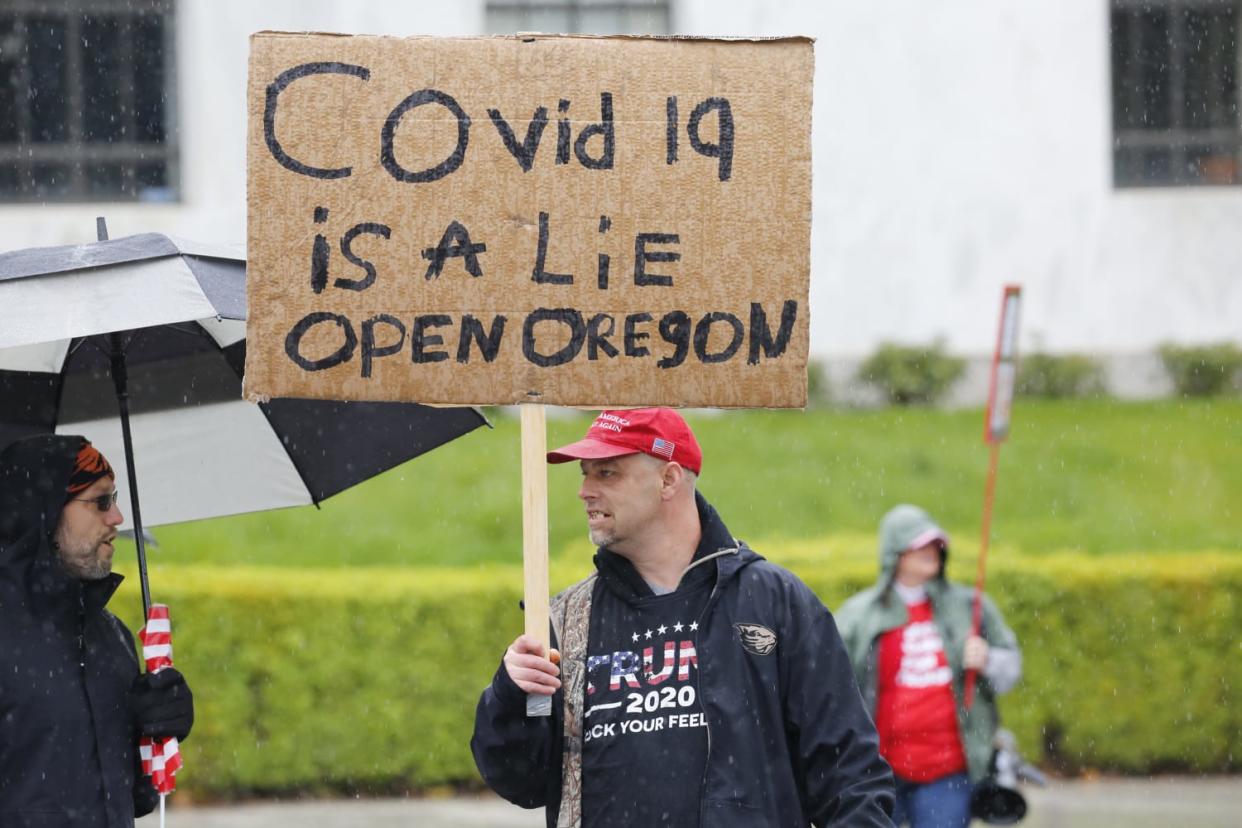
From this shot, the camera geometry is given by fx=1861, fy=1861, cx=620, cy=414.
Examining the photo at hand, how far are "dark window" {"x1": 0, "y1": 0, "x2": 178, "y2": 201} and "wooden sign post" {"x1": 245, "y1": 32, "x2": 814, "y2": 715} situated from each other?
1291 centimetres

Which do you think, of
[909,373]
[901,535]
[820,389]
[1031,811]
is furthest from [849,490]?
[901,535]

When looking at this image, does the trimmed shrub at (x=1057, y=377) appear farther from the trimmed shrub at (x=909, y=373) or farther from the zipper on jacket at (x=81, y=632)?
the zipper on jacket at (x=81, y=632)

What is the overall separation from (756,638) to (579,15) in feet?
43.3

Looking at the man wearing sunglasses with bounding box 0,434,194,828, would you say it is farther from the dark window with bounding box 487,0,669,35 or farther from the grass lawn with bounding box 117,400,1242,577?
the dark window with bounding box 487,0,669,35

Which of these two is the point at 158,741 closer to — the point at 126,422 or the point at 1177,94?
the point at 126,422

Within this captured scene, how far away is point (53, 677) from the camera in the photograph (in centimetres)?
427

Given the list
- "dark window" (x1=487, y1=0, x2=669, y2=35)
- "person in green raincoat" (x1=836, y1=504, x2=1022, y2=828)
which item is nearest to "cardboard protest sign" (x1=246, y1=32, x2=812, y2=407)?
"person in green raincoat" (x1=836, y1=504, x2=1022, y2=828)

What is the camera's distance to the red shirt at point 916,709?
23.2ft

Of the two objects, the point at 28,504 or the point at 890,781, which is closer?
the point at 890,781

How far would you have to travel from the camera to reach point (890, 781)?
4051 millimetres

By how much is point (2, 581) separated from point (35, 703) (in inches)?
12.0

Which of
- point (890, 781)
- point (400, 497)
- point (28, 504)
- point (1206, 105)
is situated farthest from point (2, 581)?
point (1206, 105)

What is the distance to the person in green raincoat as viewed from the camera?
23.2 feet

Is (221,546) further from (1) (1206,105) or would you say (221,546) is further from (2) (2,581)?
(1) (1206,105)
